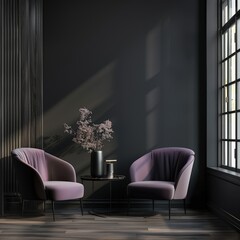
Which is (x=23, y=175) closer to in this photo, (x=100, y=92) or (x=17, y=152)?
(x=17, y=152)

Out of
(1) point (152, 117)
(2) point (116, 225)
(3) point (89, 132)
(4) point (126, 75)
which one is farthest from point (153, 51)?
(2) point (116, 225)

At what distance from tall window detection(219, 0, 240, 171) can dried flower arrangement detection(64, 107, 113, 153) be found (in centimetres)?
146

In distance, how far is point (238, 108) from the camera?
220 inches

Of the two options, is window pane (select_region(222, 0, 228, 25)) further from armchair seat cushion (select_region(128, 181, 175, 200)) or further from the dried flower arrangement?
armchair seat cushion (select_region(128, 181, 175, 200))

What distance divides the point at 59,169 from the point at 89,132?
1.95 feet

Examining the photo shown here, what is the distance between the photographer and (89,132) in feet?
20.4

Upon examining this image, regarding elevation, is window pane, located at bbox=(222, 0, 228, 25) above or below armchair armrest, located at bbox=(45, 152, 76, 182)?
above

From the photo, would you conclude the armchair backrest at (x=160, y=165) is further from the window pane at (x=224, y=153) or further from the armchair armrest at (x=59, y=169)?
the armchair armrest at (x=59, y=169)

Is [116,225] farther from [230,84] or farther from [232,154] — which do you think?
[230,84]

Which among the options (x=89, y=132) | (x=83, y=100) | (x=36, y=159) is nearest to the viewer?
(x=36, y=159)

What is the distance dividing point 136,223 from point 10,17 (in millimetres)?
2805

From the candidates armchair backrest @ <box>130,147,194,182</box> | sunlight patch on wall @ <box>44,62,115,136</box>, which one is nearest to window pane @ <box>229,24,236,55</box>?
armchair backrest @ <box>130,147,194,182</box>

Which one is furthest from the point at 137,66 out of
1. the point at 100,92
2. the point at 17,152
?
the point at 17,152

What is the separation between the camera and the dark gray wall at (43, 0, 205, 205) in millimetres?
6531
